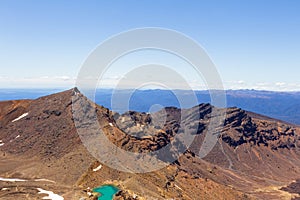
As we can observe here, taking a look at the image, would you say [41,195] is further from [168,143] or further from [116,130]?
[168,143]

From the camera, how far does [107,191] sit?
113188 mm

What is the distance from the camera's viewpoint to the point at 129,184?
11612 cm

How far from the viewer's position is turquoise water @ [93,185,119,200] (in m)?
107

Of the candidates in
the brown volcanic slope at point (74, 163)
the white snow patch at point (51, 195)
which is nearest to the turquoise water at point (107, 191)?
the brown volcanic slope at point (74, 163)

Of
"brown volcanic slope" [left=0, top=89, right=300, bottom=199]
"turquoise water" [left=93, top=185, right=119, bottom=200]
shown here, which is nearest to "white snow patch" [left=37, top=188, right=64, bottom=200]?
"brown volcanic slope" [left=0, top=89, right=300, bottom=199]

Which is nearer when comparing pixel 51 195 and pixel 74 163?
pixel 51 195

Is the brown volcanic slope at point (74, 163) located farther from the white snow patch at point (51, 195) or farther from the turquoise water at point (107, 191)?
the turquoise water at point (107, 191)

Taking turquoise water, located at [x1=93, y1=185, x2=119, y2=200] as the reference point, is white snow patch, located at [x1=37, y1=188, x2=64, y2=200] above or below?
below

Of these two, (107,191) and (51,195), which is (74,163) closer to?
(51,195)

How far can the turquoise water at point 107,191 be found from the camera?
10712cm

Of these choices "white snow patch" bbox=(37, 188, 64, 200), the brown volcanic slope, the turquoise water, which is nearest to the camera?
the turquoise water

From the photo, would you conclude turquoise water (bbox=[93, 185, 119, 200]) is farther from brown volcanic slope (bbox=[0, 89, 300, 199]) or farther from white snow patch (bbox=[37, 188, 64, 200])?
white snow patch (bbox=[37, 188, 64, 200])

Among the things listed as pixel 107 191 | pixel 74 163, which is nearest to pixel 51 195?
pixel 107 191

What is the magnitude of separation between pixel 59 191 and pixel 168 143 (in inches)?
3113
